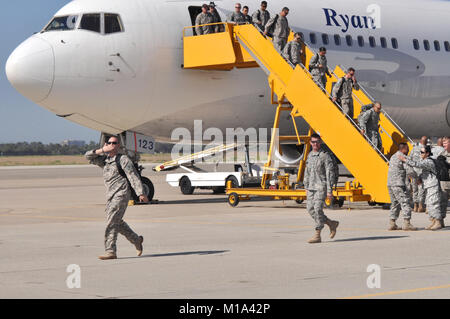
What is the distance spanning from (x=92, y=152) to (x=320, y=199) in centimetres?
429

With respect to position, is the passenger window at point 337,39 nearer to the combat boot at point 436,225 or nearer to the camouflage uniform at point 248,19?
the camouflage uniform at point 248,19

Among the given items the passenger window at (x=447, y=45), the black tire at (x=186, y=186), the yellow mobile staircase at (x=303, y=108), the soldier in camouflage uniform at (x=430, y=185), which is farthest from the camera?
the black tire at (x=186, y=186)

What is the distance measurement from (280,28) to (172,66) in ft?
11.0

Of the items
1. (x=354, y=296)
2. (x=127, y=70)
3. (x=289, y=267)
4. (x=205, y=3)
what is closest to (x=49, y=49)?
(x=127, y=70)

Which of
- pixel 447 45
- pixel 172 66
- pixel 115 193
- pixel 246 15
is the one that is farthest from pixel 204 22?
pixel 115 193

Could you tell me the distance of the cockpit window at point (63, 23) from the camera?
2406 centimetres

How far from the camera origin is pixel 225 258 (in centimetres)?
1321

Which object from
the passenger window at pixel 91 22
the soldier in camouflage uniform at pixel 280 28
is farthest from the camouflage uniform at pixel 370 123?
the passenger window at pixel 91 22

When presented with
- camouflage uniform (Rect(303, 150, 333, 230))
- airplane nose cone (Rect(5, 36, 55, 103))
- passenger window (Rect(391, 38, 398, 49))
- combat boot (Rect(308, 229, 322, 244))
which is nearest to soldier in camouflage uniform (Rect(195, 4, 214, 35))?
airplane nose cone (Rect(5, 36, 55, 103))

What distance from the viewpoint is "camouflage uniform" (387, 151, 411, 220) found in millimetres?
17109

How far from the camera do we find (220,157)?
3139cm

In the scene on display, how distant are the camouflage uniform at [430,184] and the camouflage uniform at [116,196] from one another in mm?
6548

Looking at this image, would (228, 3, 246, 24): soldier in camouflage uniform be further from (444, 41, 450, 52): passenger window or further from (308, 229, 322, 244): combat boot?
(308, 229, 322, 244): combat boot

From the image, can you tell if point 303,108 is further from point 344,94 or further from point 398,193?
point 398,193
